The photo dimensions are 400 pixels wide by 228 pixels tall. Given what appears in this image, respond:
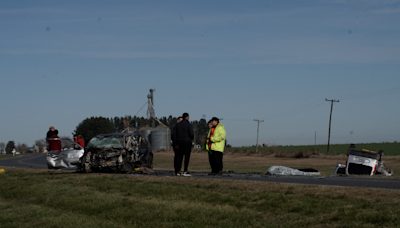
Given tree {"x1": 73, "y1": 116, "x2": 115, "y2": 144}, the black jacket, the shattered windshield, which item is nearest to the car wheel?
the shattered windshield

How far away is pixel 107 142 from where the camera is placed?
53.3ft

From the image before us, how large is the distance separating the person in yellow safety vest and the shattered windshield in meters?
3.36

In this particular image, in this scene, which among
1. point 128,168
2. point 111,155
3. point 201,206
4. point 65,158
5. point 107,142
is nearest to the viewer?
point 201,206

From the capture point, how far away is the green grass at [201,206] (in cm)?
689

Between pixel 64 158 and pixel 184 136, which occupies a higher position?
pixel 184 136

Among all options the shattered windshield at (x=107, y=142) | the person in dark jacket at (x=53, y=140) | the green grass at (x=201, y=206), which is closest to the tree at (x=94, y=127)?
the person in dark jacket at (x=53, y=140)

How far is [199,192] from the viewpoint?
971 centimetres

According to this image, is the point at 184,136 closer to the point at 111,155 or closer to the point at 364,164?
the point at 111,155

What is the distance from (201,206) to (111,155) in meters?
8.34

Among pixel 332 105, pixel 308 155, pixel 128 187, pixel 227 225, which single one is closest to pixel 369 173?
pixel 128 187

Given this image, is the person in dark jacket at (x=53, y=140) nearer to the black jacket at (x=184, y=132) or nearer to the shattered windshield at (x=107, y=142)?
the shattered windshield at (x=107, y=142)

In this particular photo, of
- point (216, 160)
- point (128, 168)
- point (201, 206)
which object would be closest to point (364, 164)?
point (216, 160)

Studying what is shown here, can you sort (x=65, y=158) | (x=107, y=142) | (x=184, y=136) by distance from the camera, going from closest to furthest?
A: 1. (x=184, y=136)
2. (x=107, y=142)
3. (x=65, y=158)

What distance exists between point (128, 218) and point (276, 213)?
103 inches
